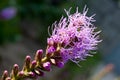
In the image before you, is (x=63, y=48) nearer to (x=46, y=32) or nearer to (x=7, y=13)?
(x=7, y=13)

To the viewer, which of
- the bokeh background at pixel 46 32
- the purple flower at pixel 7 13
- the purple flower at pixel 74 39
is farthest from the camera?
the bokeh background at pixel 46 32

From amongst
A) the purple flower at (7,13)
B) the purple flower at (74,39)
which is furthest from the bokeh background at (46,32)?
the purple flower at (74,39)

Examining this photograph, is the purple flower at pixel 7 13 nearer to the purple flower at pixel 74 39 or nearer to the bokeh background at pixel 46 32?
the bokeh background at pixel 46 32

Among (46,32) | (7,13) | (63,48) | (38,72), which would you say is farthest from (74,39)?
(46,32)

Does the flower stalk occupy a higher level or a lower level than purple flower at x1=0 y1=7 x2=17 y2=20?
lower

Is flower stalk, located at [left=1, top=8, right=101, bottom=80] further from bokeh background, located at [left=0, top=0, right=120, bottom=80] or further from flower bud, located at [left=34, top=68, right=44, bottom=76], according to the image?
bokeh background, located at [left=0, top=0, right=120, bottom=80]

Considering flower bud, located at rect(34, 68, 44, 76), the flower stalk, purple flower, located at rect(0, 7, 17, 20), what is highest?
purple flower, located at rect(0, 7, 17, 20)

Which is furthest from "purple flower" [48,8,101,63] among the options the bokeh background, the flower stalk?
the bokeh background
